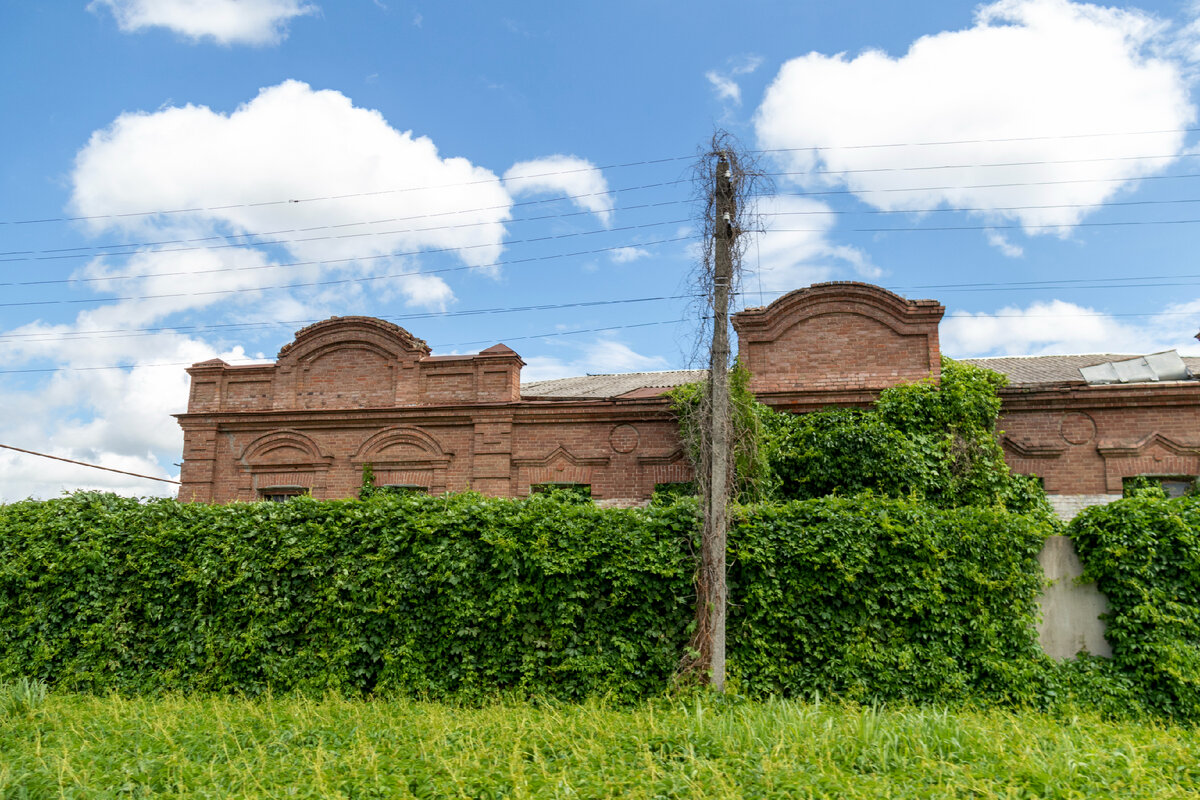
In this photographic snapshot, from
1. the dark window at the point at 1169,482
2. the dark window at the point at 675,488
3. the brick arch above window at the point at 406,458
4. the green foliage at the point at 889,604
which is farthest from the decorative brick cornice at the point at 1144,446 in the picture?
the brick arch above window at the point at 406,458

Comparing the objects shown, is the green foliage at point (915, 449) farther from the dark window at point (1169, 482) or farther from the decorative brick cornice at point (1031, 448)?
the dark window at point (1169, 482)

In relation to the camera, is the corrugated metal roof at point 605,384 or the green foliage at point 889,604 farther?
the corrugated metal roof at point 605,384

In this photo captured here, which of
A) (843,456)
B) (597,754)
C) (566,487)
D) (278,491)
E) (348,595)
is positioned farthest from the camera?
(278,491)

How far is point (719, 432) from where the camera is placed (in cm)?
912

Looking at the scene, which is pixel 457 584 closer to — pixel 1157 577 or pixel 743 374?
pixel 743 374

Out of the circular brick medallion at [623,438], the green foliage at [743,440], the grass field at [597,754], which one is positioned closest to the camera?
the grass field at [597,754]

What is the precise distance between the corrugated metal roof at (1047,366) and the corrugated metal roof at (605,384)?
624cm

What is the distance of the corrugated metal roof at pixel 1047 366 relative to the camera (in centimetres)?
1459

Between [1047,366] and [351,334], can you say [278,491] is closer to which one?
[351,334]

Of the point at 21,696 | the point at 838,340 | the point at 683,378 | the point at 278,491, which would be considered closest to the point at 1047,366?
the point at 838,340

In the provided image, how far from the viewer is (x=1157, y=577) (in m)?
8.34

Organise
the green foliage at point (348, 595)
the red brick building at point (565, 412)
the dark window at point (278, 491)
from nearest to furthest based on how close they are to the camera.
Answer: the green foliage at point (348, 595) → the red brick building at point (565, 412) → the dark window at point (278, 491)

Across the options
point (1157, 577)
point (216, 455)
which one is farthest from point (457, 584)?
point (216, 455)

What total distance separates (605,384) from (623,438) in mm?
3479
